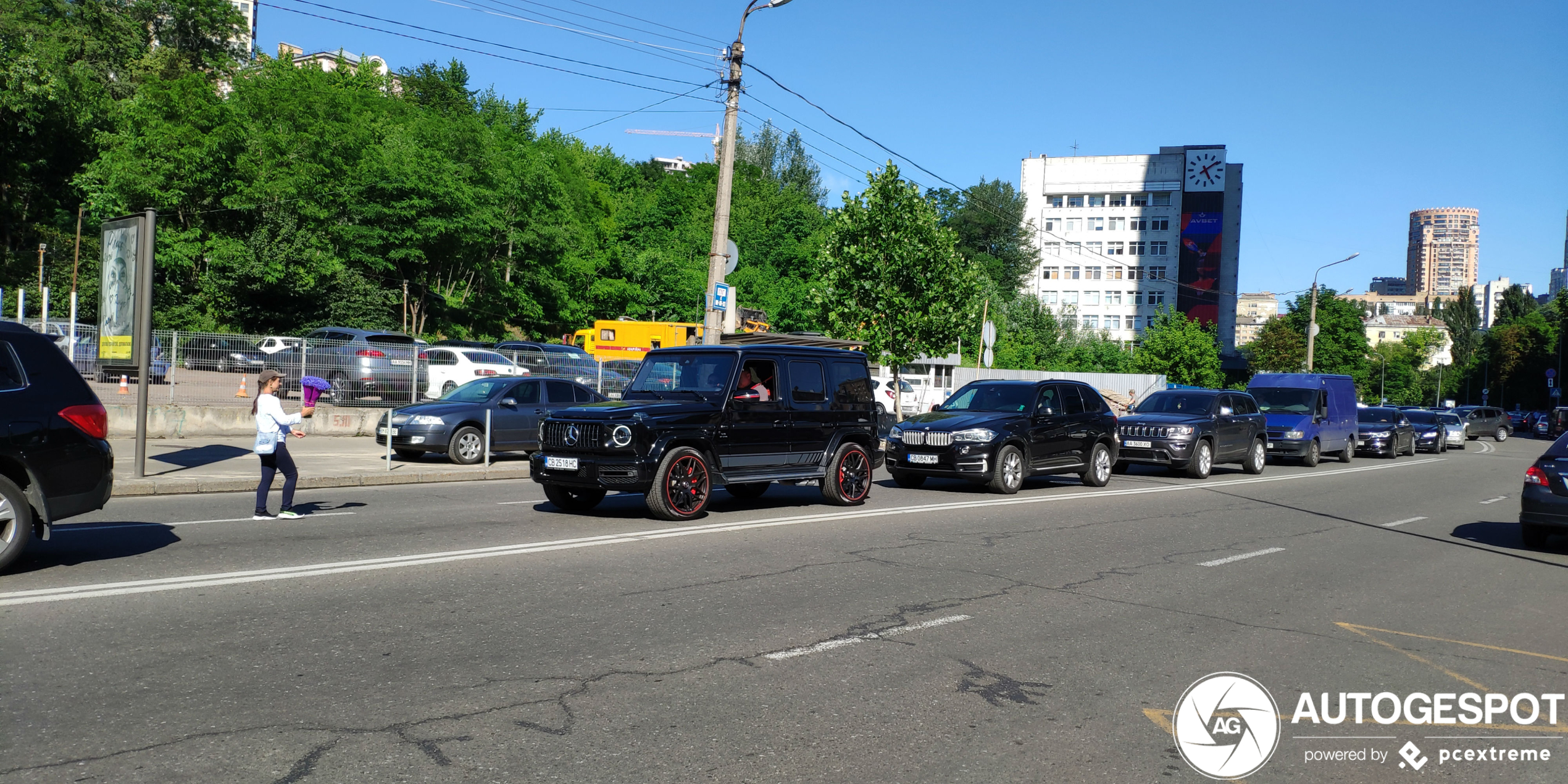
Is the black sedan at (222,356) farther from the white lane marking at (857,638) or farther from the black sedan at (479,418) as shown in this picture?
the white lane marking at (857,638)

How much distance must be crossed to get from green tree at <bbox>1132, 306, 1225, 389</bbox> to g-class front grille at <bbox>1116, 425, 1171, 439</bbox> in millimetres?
38889

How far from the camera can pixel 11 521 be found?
696 cm

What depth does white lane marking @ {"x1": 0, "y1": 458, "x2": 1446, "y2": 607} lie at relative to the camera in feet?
21.6

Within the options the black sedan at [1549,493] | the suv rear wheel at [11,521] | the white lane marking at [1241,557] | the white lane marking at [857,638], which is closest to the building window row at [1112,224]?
the black sedan at [1549,493]

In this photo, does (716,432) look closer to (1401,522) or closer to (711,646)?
(711,646)

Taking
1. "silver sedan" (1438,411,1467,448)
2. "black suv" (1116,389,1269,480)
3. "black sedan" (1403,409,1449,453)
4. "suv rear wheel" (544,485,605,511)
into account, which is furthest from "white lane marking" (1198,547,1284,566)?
"silver sedan" (1438,411,1467,448)

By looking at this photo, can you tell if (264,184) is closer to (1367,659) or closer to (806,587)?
(806,587)

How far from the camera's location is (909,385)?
1556 inches

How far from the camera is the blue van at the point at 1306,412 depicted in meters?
25.6

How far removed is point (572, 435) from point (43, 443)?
468 centimetres

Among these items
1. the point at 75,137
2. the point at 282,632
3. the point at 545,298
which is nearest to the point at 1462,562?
the point at 282,632

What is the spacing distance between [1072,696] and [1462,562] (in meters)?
7.67

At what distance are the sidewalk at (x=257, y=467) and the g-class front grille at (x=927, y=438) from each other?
6172 millimetres

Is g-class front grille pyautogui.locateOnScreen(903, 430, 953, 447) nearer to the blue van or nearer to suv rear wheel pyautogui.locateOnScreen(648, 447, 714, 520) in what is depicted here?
suv rear wheel pyautogui.locateOnScreen(648, 447, 714, 520)
